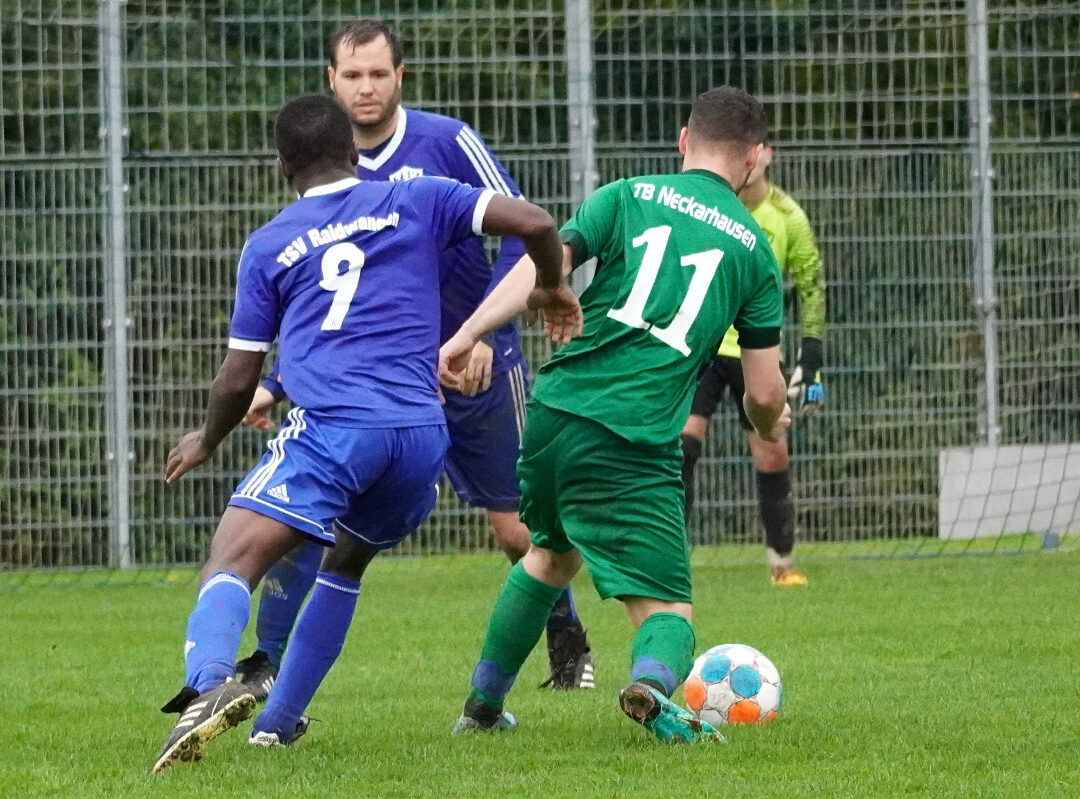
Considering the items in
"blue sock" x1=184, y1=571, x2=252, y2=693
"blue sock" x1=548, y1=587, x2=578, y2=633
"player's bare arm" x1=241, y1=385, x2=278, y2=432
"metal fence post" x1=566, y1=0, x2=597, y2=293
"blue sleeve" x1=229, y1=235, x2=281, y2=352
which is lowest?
"blue sock" x1=548, y1=587, x2=578, y2=633

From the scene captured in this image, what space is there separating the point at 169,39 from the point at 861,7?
14.8 ft

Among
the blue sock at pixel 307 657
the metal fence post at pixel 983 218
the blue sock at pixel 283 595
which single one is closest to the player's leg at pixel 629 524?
the blue sock at pixel 307 657

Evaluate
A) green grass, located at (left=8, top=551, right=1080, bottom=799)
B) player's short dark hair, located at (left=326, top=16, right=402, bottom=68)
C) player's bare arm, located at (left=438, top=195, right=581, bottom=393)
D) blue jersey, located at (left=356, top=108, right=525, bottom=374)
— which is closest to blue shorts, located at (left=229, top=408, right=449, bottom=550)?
player's bare arm, located at (left=438, top=195, right=581, bottom=393)

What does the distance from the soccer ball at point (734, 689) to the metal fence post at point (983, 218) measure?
712 cm

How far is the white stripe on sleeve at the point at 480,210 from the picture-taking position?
17.2 ft

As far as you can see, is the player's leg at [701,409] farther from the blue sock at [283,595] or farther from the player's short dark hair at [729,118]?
the player's short dark hair at [729,118]

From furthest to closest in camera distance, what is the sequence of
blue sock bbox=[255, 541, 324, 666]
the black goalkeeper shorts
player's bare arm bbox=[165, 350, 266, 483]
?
the black goalkeeper shorts, blue sock bbox=[255, 541, 324, 666], player's bare arm bbox=[165, 350, 266, 483]

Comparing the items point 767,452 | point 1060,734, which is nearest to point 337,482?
point 1060,734

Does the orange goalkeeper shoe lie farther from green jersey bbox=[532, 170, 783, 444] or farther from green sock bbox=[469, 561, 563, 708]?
green jersey bbox=[532, 170, 783, 444]

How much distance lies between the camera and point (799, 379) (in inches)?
419

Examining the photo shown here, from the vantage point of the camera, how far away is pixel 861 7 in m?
13.3

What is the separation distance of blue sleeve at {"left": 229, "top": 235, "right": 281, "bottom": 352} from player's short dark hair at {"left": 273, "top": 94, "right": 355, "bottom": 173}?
272 mm

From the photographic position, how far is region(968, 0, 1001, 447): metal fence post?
41.5 ft

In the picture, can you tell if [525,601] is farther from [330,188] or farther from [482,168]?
[482,168]
